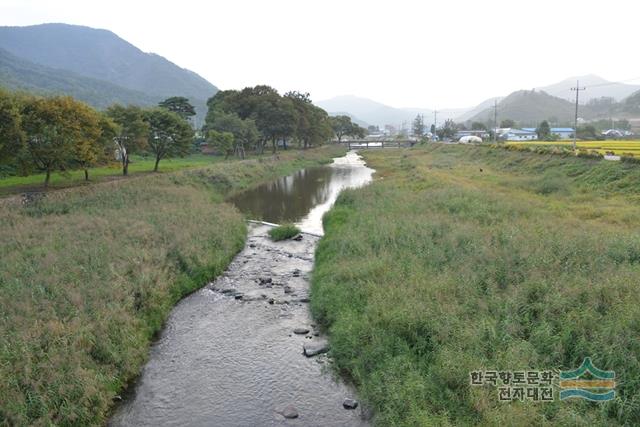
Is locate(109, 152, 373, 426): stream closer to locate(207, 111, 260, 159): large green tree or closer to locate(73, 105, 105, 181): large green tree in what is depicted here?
locate(73, 105, 105, 181): large green tree

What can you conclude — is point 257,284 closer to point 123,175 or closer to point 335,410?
point 335,410

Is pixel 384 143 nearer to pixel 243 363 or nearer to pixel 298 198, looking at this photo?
pixel 298 198

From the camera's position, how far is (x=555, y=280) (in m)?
12.3

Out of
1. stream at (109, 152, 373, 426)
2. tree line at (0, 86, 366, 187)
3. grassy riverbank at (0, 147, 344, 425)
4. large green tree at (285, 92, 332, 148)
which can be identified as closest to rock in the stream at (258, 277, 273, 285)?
stream at (109, 152, 373, 426)

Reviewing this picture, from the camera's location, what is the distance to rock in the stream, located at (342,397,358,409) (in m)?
10.3

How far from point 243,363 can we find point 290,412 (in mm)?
2708

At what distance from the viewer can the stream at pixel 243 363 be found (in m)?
10.0

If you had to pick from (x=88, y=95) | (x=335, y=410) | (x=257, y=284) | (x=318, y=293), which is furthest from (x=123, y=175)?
(x=88, y=95)

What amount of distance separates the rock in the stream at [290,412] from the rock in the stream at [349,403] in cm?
125

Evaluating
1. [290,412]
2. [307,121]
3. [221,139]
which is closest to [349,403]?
[290,412]

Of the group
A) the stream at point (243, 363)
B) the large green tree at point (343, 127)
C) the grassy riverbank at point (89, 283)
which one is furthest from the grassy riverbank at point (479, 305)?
the large green tree at point (343, 127)

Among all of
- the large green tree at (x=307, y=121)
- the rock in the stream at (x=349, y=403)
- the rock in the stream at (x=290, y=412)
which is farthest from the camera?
the large green tree at (x=307, y=121)

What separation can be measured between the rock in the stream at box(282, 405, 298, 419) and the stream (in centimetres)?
3

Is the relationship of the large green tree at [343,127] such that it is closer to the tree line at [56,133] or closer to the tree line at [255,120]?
the tree line at [255,120]
